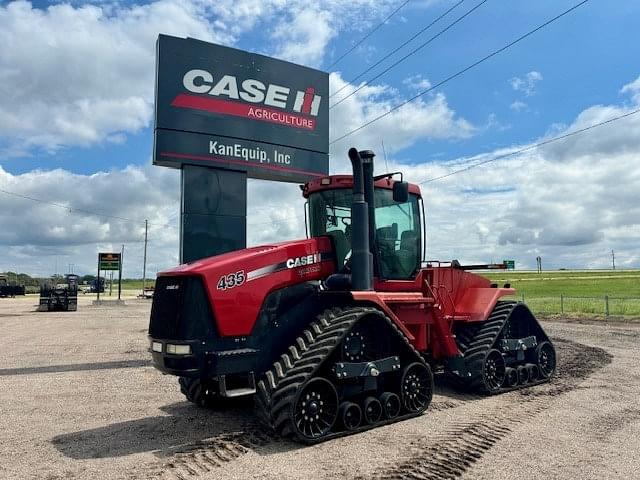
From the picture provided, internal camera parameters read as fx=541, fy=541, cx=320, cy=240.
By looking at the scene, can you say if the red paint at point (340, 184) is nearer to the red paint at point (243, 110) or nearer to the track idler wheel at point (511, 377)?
the track idler wheel at point (511, 377)

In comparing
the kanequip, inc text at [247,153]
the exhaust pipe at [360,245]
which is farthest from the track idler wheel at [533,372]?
the kanequip, inc text at [247,153]

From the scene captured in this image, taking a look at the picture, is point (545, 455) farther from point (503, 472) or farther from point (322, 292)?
point (322, 292)

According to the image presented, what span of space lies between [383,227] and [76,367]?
8.31m

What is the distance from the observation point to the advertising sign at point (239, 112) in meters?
12.9

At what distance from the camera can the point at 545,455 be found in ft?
18.4

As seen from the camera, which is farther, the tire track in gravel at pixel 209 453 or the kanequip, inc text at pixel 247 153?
the kanequip, inc text at pixel 247 153

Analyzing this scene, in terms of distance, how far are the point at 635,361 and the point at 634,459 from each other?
7531 mm

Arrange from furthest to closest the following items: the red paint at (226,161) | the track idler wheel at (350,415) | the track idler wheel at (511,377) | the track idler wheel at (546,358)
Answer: the red paint at (226,161), the track idler wheel at (546,358), the track idler wheel at (511,377), the track idler wheel at (350,415)

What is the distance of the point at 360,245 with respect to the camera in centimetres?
696

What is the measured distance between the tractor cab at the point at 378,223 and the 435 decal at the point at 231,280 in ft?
5.42

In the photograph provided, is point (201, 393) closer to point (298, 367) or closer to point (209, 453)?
point (209, 453)

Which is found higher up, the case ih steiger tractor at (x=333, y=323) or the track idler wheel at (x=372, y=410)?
the case ih steiger tractor at (x=333, y=323)

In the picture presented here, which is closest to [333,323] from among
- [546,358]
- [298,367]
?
[298,367]

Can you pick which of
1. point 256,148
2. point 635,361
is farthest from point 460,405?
point 256,148
